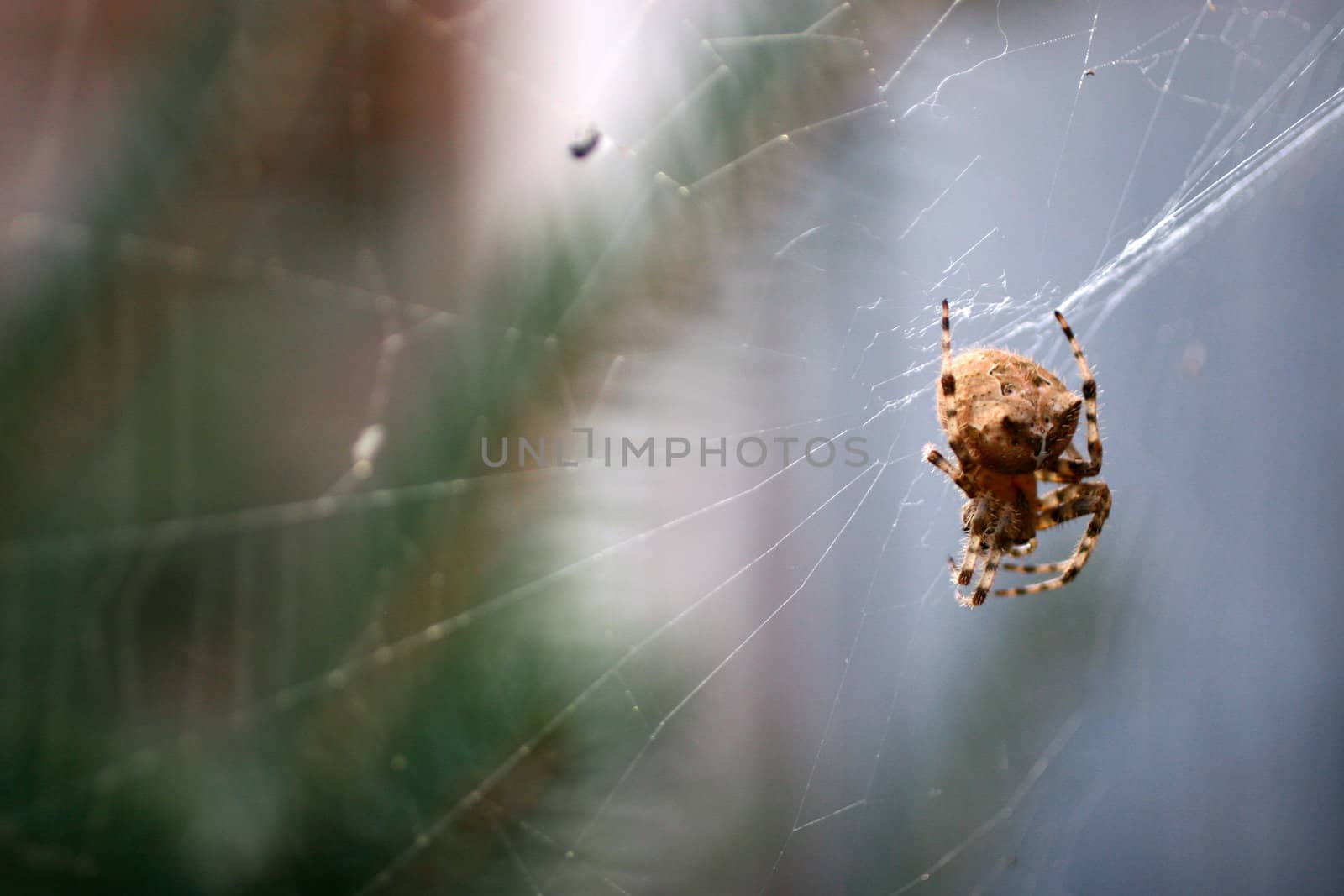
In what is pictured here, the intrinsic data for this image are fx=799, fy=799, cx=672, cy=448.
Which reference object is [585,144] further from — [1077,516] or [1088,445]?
[1077,516]

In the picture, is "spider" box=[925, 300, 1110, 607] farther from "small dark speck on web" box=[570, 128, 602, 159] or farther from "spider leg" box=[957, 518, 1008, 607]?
"small dark speck on web" box=[570, 128, 602, 159]

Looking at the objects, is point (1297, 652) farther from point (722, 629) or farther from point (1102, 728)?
point (722, 629)

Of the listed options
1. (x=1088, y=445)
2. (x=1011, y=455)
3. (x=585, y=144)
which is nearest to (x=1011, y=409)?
(x=1011, y=455)

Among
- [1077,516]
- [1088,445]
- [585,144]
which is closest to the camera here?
[585,144]

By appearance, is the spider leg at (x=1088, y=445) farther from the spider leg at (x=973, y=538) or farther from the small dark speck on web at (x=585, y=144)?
the small dark speck on web at (x=585, y=144)

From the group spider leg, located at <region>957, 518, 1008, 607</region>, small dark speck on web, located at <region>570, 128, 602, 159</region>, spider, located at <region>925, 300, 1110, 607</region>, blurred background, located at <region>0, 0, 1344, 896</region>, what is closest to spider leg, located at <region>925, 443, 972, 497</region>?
spider, located at <region>925, 300, 1110, 607</region>

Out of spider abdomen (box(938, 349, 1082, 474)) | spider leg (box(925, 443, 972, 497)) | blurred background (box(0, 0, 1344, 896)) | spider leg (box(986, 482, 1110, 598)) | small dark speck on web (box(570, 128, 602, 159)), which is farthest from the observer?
spider leg (box(986, 482, 1110, 598))
